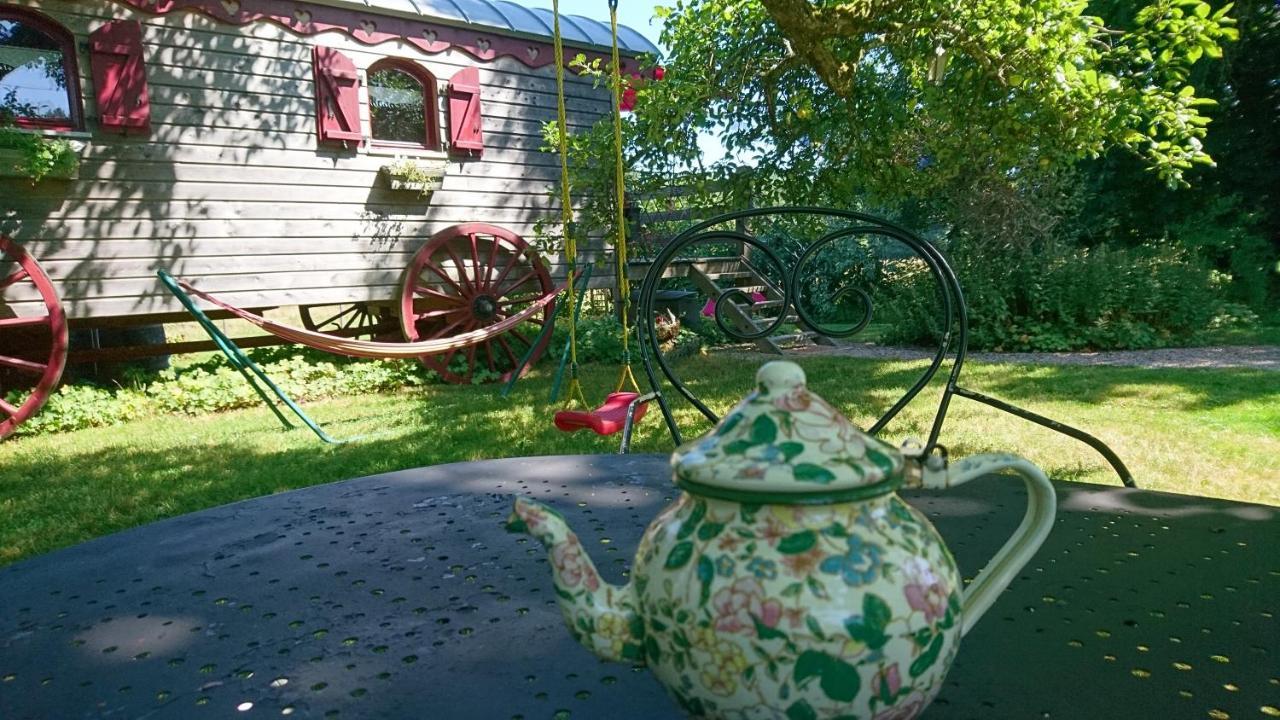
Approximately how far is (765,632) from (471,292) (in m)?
6.42

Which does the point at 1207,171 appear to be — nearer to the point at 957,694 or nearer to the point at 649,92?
the point at 649,92

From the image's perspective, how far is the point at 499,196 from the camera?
682 cm

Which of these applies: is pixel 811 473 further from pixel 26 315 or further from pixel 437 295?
pixel 437 295

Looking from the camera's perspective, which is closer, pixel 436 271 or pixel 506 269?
pixel 436 271

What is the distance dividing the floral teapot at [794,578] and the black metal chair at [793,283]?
0.11 metres

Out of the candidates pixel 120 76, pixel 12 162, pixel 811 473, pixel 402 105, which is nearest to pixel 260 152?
pixel 120 76

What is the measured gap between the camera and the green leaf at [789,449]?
54 cm

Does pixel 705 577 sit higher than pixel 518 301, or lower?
higher

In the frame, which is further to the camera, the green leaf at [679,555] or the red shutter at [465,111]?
the red shutter at [465,111]

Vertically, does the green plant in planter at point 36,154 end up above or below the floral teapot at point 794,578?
above

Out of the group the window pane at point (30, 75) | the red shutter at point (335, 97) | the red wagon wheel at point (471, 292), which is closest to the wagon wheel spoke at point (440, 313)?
the red wagon wheel at point (471, 292)

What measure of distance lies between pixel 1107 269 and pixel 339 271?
6.69 m

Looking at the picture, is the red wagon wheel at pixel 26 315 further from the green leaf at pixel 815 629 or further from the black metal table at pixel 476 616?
the green leaf at pixel 815 629

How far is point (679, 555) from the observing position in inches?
22.0
